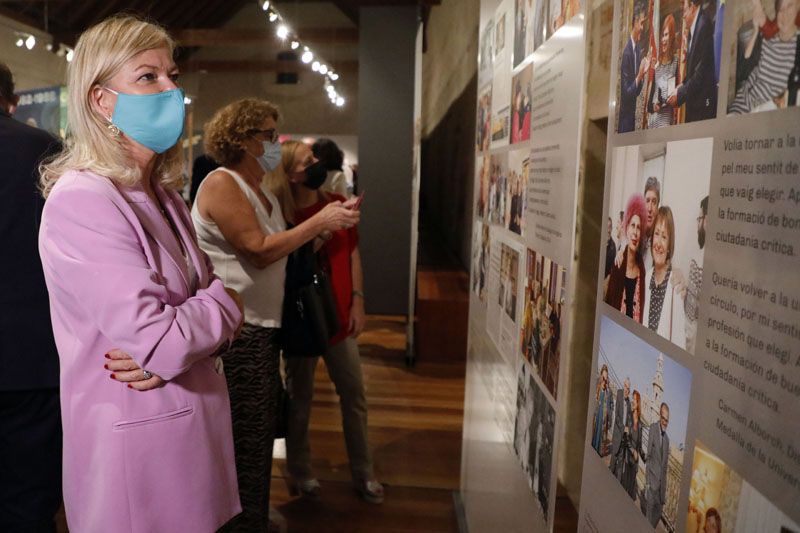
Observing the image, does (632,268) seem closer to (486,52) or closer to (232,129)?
(486,52)

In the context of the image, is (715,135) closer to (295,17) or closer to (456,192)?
(456,192)

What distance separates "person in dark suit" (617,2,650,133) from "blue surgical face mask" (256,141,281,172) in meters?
1.61

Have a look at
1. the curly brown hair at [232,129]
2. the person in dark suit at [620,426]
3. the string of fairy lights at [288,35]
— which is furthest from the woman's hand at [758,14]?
the string of fairy lights at [288,35]

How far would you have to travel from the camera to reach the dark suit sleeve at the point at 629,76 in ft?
3.13

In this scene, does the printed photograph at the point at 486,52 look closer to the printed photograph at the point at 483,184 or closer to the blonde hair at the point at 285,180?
the printed photograph at the point at 483,184

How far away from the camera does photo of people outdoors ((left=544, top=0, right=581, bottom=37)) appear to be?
126 cm

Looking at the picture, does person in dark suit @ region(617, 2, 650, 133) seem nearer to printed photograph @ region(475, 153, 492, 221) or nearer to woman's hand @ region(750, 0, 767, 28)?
woman's hand @ region(750, 0, 767, 28)

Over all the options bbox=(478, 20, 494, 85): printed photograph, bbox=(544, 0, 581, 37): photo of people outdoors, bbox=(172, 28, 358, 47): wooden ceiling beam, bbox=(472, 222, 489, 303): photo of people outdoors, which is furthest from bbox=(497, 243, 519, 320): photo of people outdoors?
bbox=(172, 28, 358, 47): wooden ceiling beam

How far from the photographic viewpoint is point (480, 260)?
7.68 ft

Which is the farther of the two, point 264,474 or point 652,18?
point 264,474

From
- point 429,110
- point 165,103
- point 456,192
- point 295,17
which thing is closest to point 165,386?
point 165,103

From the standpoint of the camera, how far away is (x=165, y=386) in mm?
→ 1301

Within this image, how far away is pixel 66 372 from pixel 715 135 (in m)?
1.25

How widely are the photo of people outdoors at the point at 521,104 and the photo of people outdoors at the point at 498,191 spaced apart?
14 centimetres
